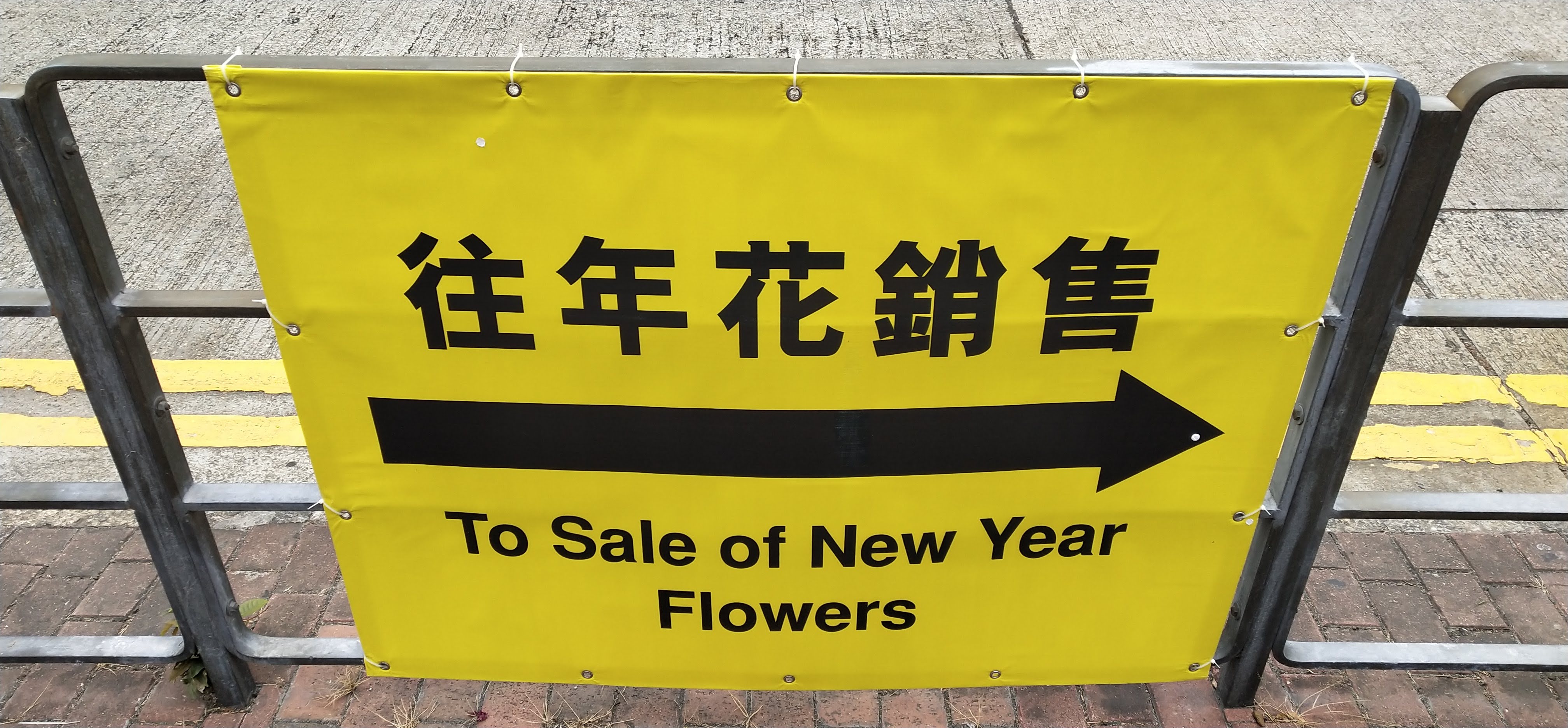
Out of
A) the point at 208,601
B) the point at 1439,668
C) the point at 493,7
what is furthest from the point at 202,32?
the point at 1439,668

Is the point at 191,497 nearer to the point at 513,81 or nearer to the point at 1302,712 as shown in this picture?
the point at 513,81

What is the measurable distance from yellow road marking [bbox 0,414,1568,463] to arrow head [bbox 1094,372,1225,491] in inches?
79.2

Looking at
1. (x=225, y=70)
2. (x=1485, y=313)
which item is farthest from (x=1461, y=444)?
(x=225, y=70)

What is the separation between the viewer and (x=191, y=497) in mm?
2408

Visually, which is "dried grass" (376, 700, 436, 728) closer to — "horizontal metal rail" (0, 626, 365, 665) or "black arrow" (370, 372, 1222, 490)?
"horizontal metal rail" (0, 626, 365, 665)

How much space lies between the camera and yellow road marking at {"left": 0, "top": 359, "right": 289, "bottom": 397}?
13.5ft

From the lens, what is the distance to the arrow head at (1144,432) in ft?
6.89

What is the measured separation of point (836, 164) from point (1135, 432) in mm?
881

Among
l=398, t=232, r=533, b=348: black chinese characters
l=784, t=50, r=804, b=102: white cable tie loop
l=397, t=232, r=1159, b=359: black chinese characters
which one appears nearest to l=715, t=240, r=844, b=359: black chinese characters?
l=397, t=232, r=1159, b=359: black chinese characters

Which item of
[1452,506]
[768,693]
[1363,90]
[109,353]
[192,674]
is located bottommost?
[768,693]

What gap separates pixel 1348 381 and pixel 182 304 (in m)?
2.46

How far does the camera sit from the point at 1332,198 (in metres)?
1.89

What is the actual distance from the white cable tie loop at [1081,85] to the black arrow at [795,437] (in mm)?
627

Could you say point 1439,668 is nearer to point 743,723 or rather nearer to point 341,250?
point 743,723
